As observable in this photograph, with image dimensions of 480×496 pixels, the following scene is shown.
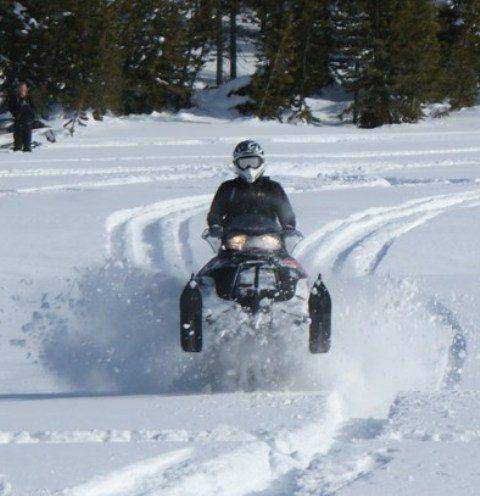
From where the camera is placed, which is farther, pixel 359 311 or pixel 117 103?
pixel 117 103

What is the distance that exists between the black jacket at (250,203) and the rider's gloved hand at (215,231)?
0.22 m

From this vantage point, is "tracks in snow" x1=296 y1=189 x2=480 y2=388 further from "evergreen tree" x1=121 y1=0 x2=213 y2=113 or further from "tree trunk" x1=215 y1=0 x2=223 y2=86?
"tree trunk" x1=215 y1=0 x2=223 y2=86

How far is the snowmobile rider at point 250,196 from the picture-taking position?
796 cm

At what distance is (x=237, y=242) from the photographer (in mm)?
7461

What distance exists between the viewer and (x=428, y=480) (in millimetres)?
4629

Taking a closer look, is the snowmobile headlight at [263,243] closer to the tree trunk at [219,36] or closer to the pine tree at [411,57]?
the pine tree at [411,57]

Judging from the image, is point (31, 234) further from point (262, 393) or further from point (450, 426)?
point (450, 426)

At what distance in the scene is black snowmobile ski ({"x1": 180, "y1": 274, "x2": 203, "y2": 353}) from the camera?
281 inches

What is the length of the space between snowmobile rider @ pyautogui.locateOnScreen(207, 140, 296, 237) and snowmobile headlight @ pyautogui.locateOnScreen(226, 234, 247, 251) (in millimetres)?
433

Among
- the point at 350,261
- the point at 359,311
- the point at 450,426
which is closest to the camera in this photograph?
the point at 450,426

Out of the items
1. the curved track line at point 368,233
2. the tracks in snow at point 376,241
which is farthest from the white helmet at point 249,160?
the curved track line at point 368,233

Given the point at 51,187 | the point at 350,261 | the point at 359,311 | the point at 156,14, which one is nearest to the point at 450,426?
the point at 359,311

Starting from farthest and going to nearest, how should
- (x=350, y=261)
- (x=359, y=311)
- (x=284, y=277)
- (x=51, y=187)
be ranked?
(x=51, y=187) < (x=350, y=261) < (x=359, y=311) < (x=284, y=277)

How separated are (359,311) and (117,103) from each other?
27.7 meters
